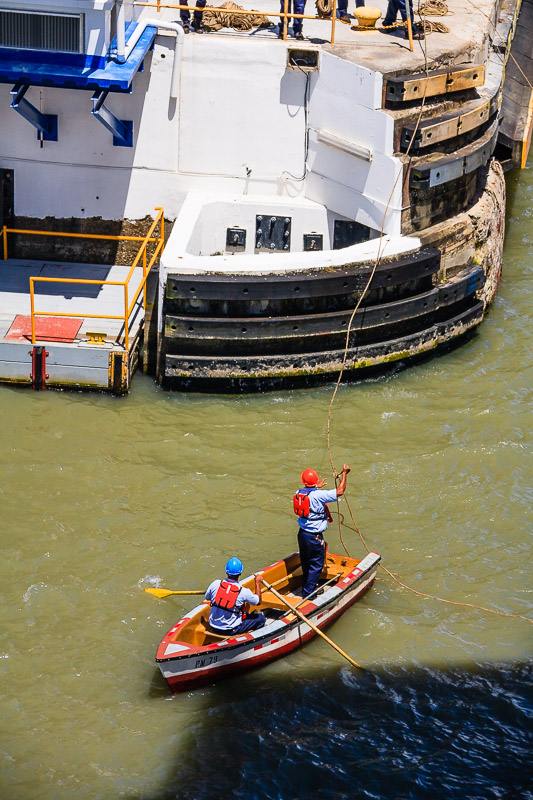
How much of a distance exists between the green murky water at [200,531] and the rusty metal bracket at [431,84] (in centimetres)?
342

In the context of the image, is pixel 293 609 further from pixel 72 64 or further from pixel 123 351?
pixel 72 64

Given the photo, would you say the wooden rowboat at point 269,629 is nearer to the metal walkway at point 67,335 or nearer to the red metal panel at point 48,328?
the metal walkway at point 67,335

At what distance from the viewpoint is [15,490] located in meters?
11.3

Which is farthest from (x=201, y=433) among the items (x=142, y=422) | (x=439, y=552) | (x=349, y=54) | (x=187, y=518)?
(x=349, y=54)

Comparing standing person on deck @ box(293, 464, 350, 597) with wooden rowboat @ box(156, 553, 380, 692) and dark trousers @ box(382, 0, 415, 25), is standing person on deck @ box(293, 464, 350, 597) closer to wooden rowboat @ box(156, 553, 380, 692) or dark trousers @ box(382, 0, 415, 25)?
wooden rowboat @ box(156, 553, 380, 692)

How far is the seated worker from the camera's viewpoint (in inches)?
362

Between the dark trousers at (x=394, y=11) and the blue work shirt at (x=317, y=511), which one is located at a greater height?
the dark trousers at (x=394, y=11)

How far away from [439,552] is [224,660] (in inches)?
109

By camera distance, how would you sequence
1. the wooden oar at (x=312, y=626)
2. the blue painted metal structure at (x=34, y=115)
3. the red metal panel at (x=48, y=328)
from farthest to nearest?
1. the blue painted metal structure at (x=34, y=115)
2. the red metal panel at (x=48, y=328)
3. the wooden oar at (x=312, y=626)

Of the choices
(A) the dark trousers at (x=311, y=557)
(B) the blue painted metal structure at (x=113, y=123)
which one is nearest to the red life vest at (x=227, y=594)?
(A) the dark trousers at (x=311, y=557)

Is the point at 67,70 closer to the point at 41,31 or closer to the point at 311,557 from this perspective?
the point at 41,31

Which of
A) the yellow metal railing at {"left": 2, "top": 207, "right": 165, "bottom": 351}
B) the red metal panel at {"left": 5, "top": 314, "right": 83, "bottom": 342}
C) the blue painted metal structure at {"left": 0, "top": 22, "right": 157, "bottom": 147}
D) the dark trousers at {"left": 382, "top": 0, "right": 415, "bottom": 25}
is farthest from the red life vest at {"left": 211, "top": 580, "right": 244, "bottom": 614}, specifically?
the dark trousers at {"left": 382, "top": 0, "right": 415, "bottom": 25}

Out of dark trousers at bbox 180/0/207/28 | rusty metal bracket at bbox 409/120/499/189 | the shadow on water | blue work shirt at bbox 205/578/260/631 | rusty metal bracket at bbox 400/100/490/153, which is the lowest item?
the shadow on water

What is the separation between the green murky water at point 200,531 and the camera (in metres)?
8.83
